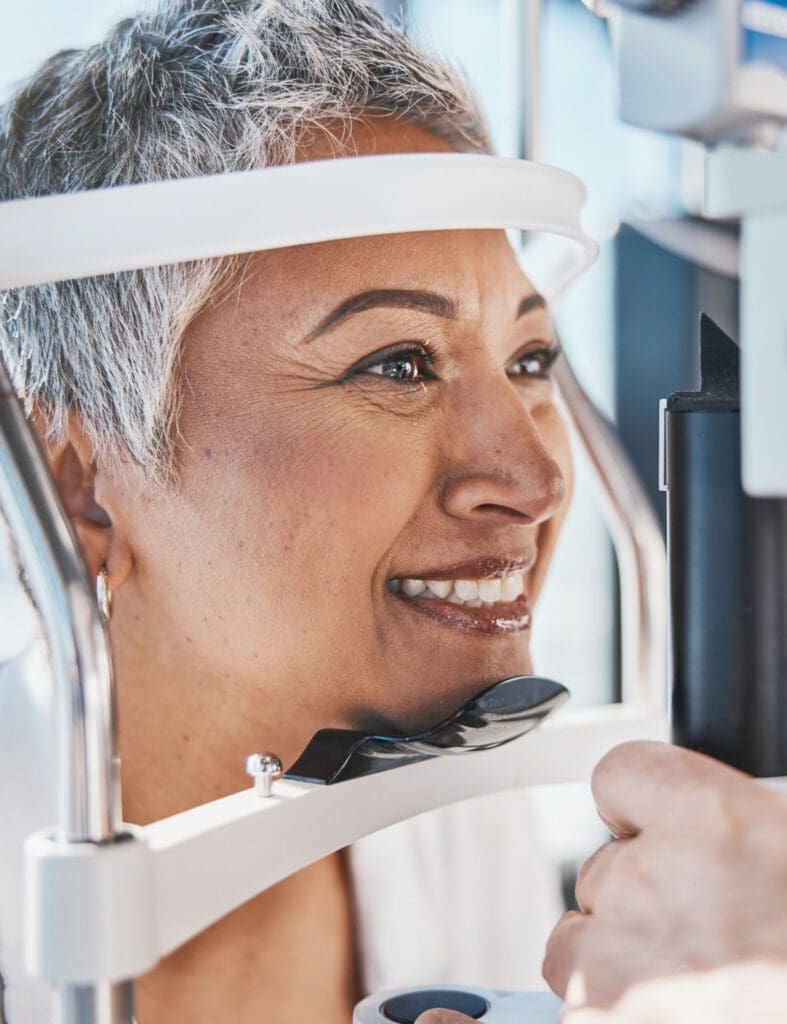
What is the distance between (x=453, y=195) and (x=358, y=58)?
0.20 meters

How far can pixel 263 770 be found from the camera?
70 centimetres

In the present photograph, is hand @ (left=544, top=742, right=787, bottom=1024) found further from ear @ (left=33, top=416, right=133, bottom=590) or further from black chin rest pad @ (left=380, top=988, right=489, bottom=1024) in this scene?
Answer: ear @ (left=33, top=416, right=133, bottom=590)

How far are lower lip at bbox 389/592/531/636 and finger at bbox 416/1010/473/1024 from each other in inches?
10.2

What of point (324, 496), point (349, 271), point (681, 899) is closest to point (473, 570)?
point (324, 496)

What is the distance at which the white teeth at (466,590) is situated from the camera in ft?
2.85

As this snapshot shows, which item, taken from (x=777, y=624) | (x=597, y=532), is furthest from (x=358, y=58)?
(x=597, y=532)

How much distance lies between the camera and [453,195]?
744 mm

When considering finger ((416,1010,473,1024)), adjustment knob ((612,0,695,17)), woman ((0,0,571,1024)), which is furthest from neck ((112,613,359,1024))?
adjustment knob ((612,0,695,17))

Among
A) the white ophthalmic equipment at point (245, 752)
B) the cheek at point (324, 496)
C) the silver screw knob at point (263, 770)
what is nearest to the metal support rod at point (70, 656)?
the white ophthalmic equipment at point (245, 752)

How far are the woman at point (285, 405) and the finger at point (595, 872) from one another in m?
0.24

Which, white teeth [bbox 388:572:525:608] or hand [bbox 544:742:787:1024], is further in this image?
white teeth [bbox 388:572:525:608]

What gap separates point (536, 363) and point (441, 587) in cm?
24

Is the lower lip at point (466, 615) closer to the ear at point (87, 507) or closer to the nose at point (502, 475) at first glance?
the nose at point (502, 475)

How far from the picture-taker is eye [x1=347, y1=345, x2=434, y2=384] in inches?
34.2
